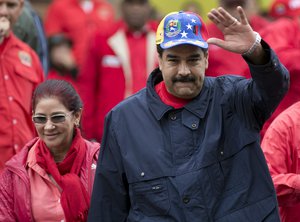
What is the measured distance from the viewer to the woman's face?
24.7 feet

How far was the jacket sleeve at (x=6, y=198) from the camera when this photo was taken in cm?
730

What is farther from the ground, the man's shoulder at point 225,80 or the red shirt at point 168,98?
the man's shoulder at point 225,80

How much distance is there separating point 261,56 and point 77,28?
8.10m

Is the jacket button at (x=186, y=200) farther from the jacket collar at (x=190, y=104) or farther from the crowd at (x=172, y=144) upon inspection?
the jacket collar at (x=190, y=104)

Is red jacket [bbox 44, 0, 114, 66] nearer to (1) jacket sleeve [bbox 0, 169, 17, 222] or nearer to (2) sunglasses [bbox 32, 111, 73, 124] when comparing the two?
(2) sunglasses [bbox 32, 111, 73, 124]

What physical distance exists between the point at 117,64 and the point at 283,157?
432 centimetres

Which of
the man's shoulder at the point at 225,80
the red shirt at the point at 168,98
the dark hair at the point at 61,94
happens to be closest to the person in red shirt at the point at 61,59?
the dark hair at the point at 61,94

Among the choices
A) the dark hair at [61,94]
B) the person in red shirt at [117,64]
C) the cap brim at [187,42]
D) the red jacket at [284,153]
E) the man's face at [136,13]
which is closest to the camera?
the cap brim at [187,42]

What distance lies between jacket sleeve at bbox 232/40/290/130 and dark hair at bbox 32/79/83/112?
4.38 ft

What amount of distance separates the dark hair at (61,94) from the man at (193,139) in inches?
29.2

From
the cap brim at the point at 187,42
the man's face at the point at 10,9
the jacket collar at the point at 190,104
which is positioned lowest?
the jacket collar at the point at 190,104

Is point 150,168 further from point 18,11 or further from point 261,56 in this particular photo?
point 18,11

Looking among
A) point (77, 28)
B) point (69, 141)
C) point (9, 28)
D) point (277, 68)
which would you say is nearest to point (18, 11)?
point (9, 28)

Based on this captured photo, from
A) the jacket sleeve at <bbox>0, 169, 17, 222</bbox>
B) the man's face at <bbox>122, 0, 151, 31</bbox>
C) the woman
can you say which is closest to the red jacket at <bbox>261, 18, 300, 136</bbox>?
the man's face at <bbox>122, 0, 151, 31</bbox>
